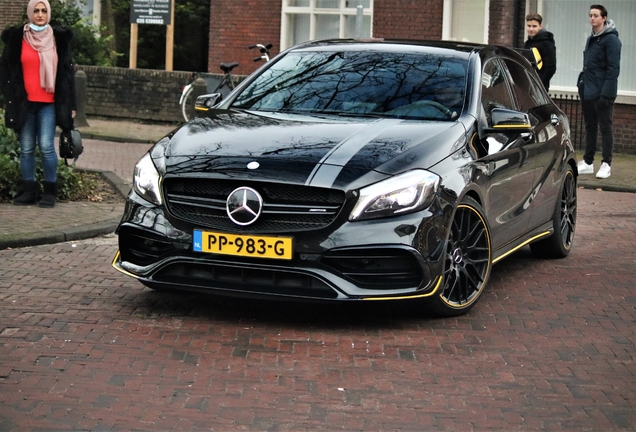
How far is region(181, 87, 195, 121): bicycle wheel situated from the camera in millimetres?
20273

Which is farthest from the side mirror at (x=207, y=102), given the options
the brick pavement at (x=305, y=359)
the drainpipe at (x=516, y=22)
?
the drainpipe at (x=516, y=22)

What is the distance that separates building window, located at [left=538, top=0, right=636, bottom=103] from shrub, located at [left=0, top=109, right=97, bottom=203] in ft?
33.5

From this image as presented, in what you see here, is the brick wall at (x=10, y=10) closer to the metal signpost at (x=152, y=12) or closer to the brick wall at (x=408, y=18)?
the metal signpost at (x=152, y=12)

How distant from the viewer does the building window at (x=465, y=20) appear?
2066 centimetres

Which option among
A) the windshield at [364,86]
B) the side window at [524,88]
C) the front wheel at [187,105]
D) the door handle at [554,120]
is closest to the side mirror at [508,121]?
the windshield at [364,86]

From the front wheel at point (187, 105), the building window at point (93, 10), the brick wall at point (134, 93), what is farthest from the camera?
the building window at point (93, 10)

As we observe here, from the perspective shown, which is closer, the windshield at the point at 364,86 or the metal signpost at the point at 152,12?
the windshield at the point at 364,86

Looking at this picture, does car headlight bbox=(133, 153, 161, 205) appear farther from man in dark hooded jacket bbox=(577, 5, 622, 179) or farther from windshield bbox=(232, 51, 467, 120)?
man in dark hooded jacket bbox=(577, 5, 622, 179)

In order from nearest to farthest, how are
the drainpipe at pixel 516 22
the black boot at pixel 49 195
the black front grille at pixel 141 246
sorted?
the black front grille at pixel 141 246
the black boot at pixel 49 195
the drainpipe at pixel 516 22

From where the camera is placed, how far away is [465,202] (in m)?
6.96

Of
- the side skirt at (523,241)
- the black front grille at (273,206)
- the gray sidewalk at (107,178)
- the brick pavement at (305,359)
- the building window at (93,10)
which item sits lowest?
the brick pavement at (305,359)

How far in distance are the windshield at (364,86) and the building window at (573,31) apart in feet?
40.2

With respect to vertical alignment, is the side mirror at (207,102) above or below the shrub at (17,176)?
above

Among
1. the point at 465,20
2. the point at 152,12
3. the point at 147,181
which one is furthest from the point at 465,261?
the point at 152,12
